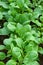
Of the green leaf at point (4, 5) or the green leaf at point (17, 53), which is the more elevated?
the green leaf at point (4, 5)

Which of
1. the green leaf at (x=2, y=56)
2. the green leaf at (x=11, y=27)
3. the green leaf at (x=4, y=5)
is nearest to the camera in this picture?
the green leaf at (x=2, y=56)

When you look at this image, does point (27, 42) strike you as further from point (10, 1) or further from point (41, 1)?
point (41, 1)

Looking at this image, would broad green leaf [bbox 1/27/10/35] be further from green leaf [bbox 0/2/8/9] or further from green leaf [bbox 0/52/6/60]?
green leaf [bbox 0/2/8/9]

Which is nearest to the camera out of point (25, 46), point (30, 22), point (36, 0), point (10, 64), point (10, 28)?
point (10, 64)

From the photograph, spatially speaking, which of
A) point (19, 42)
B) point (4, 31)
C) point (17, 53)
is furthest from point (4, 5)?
point (17, 53)

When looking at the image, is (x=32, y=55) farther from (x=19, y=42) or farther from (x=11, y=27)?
(x=11, y=27)

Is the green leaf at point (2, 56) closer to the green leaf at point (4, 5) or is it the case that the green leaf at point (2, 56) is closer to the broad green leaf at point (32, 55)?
the broad green leaf at point (32, 55)

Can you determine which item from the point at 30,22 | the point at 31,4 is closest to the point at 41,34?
the point at 30,22

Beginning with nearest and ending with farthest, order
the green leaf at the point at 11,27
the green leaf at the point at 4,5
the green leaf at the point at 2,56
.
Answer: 1. the green leaf at the point at 2,56
2. the green leaf at the point at 11,27
3. the green leaf at the point at 4,5

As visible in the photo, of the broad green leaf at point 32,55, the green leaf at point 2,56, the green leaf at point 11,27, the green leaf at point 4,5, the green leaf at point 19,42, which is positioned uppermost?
the green leaf at point 4,5

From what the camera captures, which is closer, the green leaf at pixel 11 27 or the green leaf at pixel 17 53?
the green leaf at pixel 17 53

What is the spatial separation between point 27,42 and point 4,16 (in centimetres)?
49

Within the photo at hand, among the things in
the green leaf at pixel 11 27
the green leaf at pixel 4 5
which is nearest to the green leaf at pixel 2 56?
the green leaf at pixel 11 27

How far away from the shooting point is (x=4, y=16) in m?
2.04
